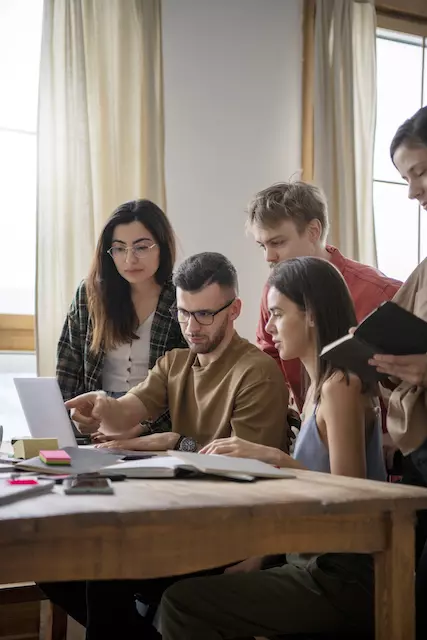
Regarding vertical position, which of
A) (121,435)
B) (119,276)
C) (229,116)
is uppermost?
(229,116)

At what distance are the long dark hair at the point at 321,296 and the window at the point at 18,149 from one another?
183 cm

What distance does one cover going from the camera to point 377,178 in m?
4.38

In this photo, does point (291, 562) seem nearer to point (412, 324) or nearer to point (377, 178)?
point (412, 324)

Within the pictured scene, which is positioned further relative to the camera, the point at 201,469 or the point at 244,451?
the point at 244,451

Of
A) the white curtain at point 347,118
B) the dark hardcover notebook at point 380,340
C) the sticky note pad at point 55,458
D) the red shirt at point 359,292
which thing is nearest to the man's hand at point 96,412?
the red shirt at point 359,292

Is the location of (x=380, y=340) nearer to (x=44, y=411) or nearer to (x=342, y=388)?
(x=342, y=388)

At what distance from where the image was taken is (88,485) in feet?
4.02

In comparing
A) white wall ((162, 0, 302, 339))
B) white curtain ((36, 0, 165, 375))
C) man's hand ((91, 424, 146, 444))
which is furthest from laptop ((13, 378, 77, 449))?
white wall ((162, 0, 302, 339))

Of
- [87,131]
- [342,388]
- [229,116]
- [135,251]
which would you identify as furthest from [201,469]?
[229,116]

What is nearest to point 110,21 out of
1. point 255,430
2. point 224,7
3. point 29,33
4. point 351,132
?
point 29,33

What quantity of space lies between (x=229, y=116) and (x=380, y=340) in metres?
2.58

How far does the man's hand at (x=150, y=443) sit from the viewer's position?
6.77 feet

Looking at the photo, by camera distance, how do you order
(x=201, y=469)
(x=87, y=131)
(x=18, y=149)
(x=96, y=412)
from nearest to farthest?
(x=201, y=469), (x=96, y=412), (x=87, y=131), (x=18, y=149)

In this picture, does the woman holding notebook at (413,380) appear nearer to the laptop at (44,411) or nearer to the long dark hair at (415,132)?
the long dark hair at (415,132)
